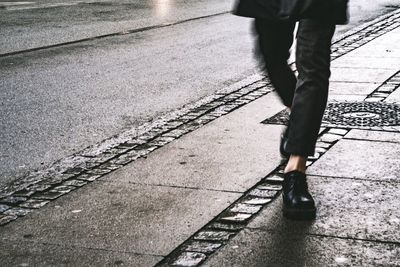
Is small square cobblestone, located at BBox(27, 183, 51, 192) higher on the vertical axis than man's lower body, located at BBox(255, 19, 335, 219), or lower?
lower

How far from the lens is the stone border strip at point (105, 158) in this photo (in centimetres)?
453

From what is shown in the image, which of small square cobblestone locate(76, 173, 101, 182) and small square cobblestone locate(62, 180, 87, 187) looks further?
small square cobblestone locate(76, 173, 101, 182)

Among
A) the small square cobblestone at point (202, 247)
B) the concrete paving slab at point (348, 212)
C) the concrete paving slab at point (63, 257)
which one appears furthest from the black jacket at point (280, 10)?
the concrete paving slab at point (63, 257)

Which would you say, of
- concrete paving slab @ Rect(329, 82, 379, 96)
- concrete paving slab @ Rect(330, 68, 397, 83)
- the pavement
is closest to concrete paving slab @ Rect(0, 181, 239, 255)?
the pavement

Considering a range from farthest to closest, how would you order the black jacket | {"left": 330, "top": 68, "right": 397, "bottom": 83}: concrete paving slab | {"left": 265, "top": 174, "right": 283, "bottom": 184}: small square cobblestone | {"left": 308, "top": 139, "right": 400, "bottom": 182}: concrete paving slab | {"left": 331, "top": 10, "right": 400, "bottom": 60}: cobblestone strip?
{"left": 331, "top": 10, "right": 400, "bottom": 60}: cobblestone strip → {"left": 330, "top": 68, "right": 397, "bottom": 83}: concrete paving slab → {"left": 308, "top": 139, "right": 400, "bottom": 182}: concrete paving slab → {"left": 265, "top": 174, "right": 283, "bottom": 184}: small square cobblestone → the black jacket

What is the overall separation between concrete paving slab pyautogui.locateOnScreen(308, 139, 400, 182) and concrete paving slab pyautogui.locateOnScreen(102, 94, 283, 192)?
32 cm

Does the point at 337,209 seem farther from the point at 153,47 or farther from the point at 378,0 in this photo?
the point at 378,0

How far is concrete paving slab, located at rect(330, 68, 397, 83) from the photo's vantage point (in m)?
8.26

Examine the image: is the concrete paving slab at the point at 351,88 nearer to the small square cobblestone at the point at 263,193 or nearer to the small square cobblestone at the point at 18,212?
the small square cobblestone at the point at 263,193

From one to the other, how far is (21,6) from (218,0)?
4.82 meters

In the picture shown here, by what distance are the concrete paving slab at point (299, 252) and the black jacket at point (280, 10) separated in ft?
3.52

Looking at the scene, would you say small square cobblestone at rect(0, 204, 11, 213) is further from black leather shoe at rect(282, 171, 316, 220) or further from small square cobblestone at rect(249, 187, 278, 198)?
→ black leather shoe at rect(282, 171, 316, 220)

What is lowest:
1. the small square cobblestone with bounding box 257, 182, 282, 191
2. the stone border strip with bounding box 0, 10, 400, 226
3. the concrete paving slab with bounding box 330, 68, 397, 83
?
the concrete paving slab with bounding box 330, 68, 397, 83

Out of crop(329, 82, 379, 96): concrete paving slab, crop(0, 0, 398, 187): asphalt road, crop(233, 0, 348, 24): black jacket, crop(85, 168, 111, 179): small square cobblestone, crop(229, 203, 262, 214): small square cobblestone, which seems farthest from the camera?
crop(329, 82, 379, 96): concrete paving slab
